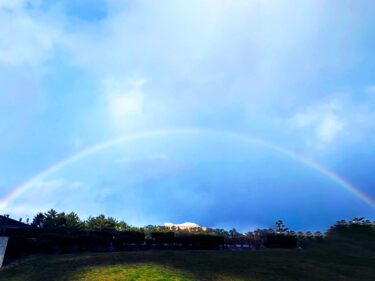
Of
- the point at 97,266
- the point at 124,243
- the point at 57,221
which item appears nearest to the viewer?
the point at 97,266

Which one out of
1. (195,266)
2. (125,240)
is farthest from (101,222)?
(195,266)

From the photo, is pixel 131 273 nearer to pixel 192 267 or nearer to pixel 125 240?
pixel 192 267

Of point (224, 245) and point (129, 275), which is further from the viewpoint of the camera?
point (224, 245)

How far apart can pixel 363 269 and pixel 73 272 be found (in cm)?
2469

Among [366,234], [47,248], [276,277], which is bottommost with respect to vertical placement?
[276,277]

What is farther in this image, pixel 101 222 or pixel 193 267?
pixel 101 222

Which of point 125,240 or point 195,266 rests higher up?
point 125,240

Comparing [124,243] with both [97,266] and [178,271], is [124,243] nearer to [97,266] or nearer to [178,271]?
[97,266]

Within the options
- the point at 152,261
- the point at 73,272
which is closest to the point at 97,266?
the point at 73,272

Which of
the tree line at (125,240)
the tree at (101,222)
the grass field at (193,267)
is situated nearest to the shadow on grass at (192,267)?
the grass field at (193,267)

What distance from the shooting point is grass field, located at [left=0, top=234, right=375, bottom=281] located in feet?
99.1

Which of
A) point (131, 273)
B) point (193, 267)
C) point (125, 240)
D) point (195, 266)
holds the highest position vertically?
point (125, 240)

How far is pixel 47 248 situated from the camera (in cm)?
3956

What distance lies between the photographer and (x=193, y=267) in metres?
32.6
